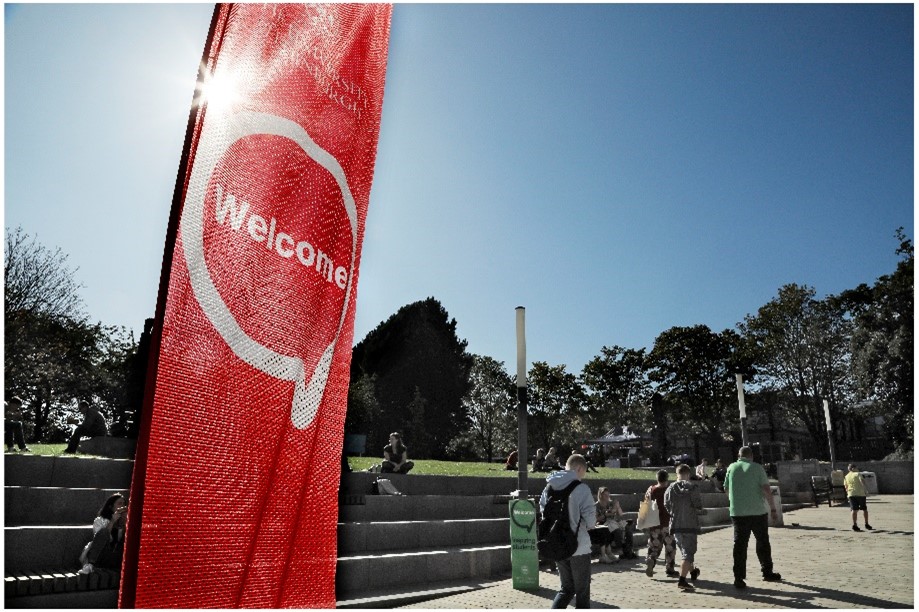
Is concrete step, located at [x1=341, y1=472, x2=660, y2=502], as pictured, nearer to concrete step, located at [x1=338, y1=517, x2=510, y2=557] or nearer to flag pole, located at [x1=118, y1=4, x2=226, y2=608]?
concrete step, located at [x1=338, y1=517, x2=510, y2=557]

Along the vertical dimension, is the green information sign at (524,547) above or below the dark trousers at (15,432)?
below

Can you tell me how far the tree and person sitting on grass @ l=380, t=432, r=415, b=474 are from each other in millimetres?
37850

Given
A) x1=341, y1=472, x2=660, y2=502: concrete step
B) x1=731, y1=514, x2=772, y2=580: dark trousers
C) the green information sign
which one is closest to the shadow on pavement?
x1=731, y1=514, x2=772, y2=580: dark trousers

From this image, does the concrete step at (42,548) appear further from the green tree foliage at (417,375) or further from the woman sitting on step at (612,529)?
the green tree foliage at (417,375)

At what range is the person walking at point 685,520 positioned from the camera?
822 cm

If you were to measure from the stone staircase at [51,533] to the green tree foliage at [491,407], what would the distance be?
4337 centimetres

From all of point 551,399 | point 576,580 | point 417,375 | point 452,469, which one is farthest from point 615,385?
point 576,580

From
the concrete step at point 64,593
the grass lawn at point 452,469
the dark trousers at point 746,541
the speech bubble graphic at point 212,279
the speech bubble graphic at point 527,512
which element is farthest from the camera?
the grass lawn at point 452,469

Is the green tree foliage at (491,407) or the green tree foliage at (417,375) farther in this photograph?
the green tree foliage at (491,407)

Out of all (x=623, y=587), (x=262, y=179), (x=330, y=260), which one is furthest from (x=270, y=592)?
(x=623, y=587)

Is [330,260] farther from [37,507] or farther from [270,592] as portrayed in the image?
[37,507]

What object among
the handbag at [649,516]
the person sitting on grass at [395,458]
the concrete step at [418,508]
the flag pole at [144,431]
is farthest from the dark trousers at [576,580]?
the person sitting on grass at [395,458]

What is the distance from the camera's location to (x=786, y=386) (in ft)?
154

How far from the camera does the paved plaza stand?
23.2 ft
